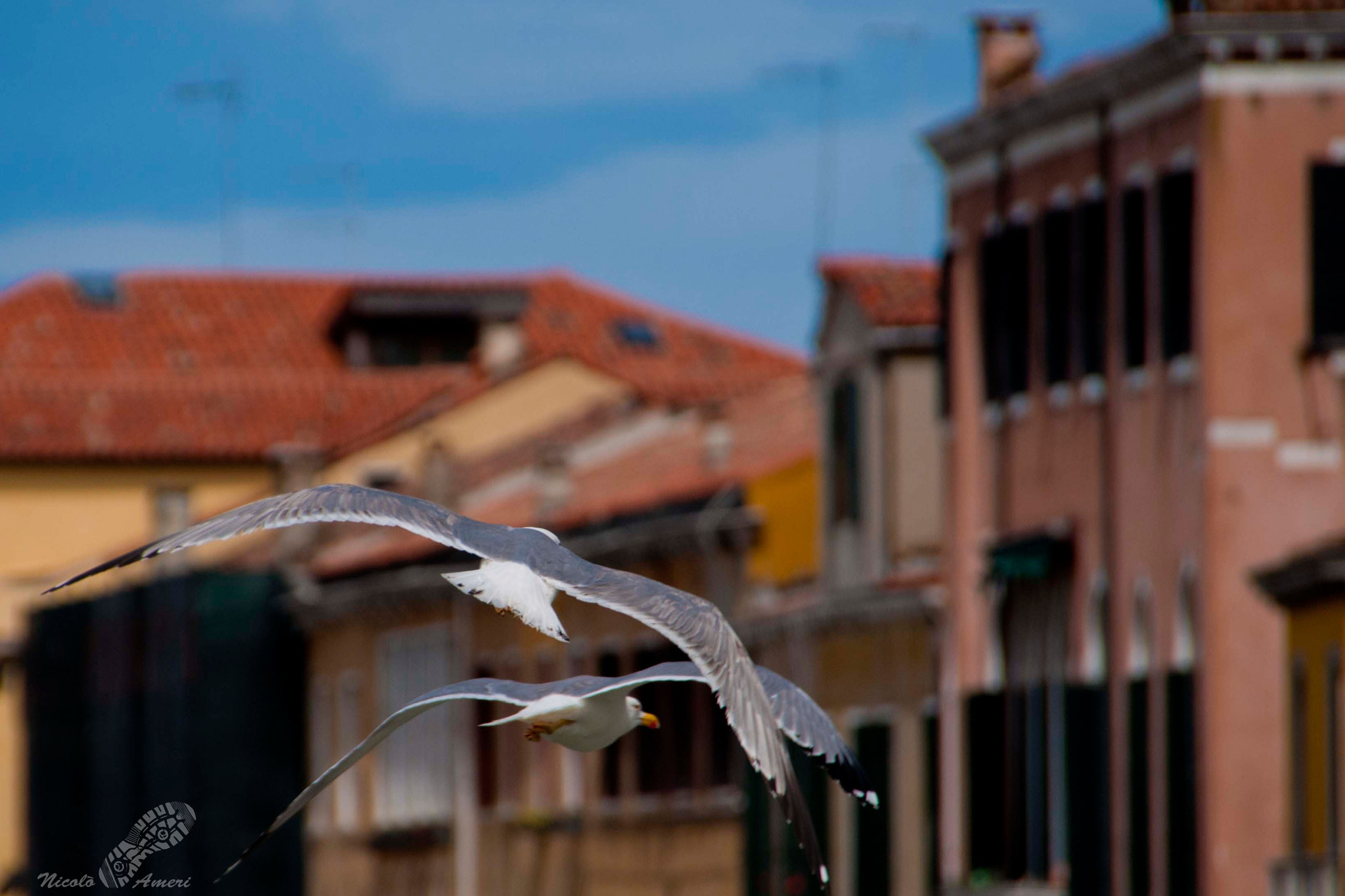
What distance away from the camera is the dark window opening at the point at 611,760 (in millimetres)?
54312

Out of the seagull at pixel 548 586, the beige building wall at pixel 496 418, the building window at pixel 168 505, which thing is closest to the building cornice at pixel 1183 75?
the seagull at pixel 548 586

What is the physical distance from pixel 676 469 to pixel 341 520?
3729 centimetres

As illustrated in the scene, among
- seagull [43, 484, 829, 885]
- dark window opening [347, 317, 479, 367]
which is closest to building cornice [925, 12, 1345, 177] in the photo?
seagull [43, 484, 829, 885]

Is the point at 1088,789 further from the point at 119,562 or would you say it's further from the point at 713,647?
the point at 713,647

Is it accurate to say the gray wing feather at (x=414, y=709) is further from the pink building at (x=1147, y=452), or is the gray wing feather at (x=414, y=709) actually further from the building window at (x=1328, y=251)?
the building window at (x=1328, y=251)

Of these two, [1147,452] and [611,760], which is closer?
[1147,452]

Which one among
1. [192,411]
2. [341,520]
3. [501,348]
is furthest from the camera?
[192,411]

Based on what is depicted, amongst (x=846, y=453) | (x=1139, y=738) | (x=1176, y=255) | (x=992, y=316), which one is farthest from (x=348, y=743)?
(x=1176, y=255)

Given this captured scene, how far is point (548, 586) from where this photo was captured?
16.0 meters

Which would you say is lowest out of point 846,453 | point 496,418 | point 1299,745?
point 1299,745

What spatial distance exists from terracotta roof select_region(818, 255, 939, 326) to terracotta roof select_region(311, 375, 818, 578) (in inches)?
90.9

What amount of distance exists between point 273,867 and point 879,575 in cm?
2291

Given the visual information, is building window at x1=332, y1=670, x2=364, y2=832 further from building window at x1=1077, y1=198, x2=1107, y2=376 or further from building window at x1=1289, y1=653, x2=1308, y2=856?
building window at x1=1289, y1=653, x2=1308, y2=856

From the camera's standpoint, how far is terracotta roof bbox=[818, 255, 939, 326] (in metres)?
47.4
